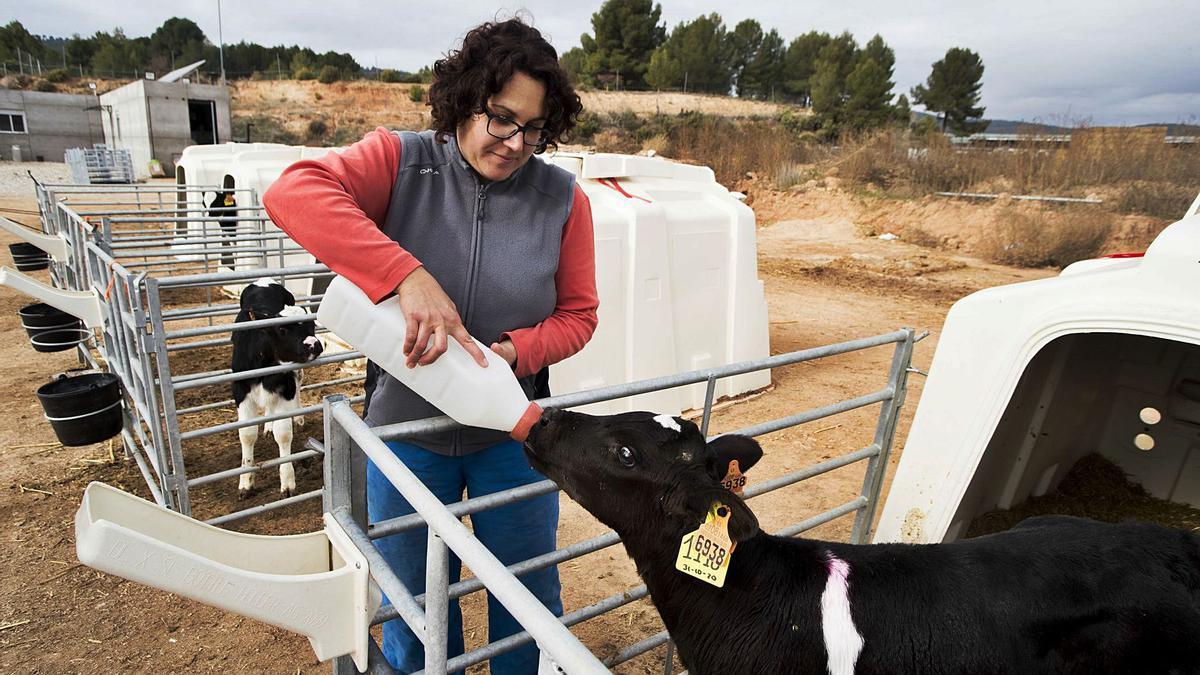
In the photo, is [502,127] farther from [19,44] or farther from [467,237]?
[19,44]

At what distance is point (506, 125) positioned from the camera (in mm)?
1646

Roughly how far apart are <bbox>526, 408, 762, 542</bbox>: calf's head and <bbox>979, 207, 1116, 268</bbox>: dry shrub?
14.4 m

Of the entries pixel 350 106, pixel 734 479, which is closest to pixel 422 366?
pixel 734 479

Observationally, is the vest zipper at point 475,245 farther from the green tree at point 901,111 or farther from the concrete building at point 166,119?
the green tree at point 901,111

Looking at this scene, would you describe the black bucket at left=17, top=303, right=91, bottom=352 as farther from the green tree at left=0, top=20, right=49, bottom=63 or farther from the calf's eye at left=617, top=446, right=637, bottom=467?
the green tree at left=0, top=20, right=49, bottom=63

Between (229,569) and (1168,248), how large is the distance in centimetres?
283

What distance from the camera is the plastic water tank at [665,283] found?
5.34 meters

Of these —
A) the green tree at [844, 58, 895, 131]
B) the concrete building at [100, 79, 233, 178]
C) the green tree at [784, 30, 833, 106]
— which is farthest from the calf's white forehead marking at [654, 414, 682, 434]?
the green tree at [784, 30, 833, 106]

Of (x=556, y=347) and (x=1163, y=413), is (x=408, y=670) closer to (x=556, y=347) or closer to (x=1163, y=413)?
(x=556, y=347)

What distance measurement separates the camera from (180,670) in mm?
2803

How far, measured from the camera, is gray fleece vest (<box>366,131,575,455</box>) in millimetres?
1696

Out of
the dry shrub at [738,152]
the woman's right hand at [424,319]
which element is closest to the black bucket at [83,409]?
the woman's right hand at [424,319]

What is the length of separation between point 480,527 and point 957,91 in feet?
186

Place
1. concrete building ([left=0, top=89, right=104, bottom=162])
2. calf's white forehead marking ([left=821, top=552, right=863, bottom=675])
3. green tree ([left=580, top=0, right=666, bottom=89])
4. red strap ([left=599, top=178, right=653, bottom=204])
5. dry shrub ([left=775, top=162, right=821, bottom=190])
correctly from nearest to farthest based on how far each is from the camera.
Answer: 1. calf's white forehead marking ([left=821, top=552, right=863, bottom=675])
2. red strap ([left=599, top=178, right=653, bottom=204])
3. dry shrub ([left=775, top=162, right=821, bottom=190])
4. concrete building ([left=0, top=89, right=104, bottom=162])
5. green tree ([left=580, top=0, right=666, bottom=89])
